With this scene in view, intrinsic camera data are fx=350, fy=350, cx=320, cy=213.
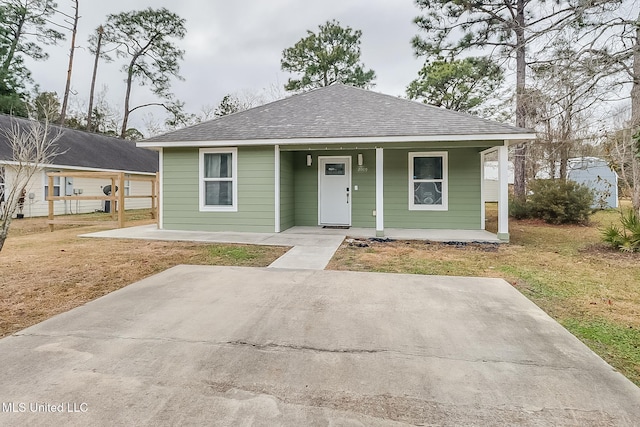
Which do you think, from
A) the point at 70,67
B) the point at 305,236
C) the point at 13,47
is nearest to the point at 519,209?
the point at 305,236

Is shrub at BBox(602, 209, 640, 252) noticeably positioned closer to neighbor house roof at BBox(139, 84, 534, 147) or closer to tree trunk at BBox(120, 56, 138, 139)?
neighbor house roof at BBox(139, 84, 534, 147)

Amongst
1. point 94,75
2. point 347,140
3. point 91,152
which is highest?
point 94,75

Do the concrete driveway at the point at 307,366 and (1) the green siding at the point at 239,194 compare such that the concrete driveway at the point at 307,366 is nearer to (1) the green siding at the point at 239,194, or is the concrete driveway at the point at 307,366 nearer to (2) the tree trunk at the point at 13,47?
(1) the green siding at the point at 239,194

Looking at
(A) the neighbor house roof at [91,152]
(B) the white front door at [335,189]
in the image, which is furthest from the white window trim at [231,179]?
(A) the neighbor house roof at [91,152]

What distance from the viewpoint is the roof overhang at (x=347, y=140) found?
7.14m

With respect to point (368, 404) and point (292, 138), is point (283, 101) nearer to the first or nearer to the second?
point (292, 138)

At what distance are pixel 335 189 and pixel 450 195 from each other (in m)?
3.00

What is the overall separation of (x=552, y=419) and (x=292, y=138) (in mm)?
6963

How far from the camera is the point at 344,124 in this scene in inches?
330

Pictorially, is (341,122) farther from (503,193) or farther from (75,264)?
(75,264)

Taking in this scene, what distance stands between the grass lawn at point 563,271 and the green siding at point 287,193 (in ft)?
8.03

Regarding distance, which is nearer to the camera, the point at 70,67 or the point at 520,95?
the point at 520,95

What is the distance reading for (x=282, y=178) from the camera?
8.71 meters

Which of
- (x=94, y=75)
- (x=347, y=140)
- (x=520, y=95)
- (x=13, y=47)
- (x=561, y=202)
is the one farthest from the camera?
(x=94, y=75)
